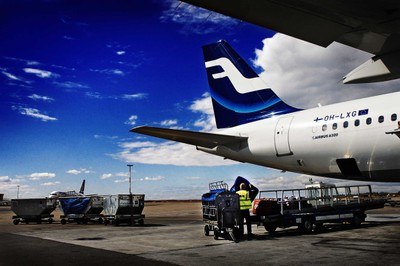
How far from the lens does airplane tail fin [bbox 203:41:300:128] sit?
19703mm

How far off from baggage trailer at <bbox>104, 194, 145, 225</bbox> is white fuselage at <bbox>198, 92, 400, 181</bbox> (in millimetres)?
7302

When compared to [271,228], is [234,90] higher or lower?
higher

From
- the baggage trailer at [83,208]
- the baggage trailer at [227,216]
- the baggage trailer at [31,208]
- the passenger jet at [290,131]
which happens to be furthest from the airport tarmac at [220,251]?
the baggage trailer at [31,208]

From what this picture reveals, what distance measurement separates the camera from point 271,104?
19.5 m

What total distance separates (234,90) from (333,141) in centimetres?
694

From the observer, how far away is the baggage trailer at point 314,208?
48.7ft

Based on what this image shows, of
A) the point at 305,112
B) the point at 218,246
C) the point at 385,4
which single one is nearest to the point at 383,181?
the point at 305,112

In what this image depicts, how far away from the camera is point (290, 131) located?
16.9 metres

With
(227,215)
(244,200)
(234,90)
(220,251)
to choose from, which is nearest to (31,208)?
(234,90)

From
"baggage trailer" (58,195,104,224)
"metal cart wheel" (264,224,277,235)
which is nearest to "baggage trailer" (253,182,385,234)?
"metal cart wheel" (264,224,277,235)

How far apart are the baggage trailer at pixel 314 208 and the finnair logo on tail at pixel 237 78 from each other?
591 centimetres

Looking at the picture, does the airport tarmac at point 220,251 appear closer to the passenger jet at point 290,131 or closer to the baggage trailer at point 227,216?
the baggage trailer at point 227,216

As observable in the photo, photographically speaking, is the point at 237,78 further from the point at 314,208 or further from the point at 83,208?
the point at 83,208

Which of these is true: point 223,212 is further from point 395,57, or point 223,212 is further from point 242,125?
point 395,57
